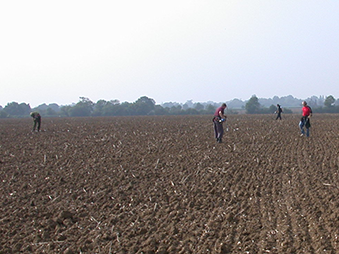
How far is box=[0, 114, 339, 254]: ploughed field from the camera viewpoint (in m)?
6.02

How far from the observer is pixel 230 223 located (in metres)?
6.68

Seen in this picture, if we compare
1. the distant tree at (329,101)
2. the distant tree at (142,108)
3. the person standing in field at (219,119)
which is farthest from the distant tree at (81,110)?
the person standing in field at (219,119)

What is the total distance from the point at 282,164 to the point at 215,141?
610 centimetres

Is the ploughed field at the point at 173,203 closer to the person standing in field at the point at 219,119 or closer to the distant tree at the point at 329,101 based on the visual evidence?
the person standing in field at the point at 219,119

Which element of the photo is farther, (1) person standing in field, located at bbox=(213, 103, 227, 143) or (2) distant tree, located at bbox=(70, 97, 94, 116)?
(2) distant tree, located at bbox=(70, 97, 94, 116)

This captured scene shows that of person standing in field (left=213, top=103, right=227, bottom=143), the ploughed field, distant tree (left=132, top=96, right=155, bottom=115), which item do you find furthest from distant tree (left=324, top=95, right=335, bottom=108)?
the ploughed field

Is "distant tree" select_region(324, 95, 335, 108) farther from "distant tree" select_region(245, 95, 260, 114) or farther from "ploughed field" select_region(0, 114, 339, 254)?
"ploughed field" select_region(0, 114, 339, 254)

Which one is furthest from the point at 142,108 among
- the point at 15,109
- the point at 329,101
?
the point at 329,101

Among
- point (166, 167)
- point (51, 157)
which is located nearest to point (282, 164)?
point (166, 167)

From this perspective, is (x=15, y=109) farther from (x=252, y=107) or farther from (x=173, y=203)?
(x=173, y=203)

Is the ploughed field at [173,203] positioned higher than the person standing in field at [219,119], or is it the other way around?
the person standing in field at [219,119]

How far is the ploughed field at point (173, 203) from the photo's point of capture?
6016 mm

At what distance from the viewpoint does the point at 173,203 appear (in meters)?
7.89

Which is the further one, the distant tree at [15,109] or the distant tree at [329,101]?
the distant tree at [15,109]
